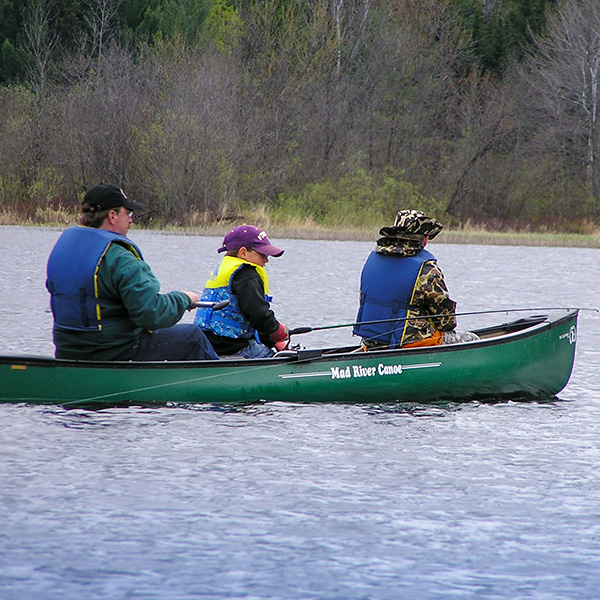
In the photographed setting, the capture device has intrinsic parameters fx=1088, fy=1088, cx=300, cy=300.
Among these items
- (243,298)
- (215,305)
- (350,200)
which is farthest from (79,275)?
(350,200)

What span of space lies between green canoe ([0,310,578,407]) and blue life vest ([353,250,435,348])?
20 cm

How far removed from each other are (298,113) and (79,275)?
28.5 metres

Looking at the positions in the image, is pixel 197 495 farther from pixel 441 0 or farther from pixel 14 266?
pixel 441 0

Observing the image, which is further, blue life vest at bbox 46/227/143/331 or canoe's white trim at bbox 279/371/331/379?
canoe's white trim at bbox 279/371/331/379

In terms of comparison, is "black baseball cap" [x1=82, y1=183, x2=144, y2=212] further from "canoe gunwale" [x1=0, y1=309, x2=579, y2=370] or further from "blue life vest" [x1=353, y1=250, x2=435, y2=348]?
"blue life vest" [x1=353, y1=250, x2=435, y2=348]

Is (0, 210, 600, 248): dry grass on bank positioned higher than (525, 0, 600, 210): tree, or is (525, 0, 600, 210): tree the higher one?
(525, 0, 600, 210): tree

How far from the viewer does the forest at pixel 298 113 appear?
29422mm

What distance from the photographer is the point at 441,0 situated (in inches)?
1459

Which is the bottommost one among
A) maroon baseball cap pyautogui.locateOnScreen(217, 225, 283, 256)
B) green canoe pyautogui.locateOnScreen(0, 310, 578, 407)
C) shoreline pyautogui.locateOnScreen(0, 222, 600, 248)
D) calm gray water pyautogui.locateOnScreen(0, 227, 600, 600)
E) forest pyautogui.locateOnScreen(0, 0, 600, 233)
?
calm gray water pyautogui.locateOnScreen(0, 227, 600, 600)

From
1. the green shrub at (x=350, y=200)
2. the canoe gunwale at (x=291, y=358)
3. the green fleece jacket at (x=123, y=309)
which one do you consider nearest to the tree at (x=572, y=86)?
the green shrub at (x=350, y=200)

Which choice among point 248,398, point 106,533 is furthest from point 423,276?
point 106,533

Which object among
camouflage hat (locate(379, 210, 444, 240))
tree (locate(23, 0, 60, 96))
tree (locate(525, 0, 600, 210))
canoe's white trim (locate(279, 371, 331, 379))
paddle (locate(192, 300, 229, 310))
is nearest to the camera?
paddle (locate(192, 300, 229, 310))

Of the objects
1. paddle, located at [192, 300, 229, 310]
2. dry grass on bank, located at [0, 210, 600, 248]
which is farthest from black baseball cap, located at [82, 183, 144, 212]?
dry grass on bank, located at [0, 210, 600, 248]

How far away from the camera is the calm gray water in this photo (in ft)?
11.7
